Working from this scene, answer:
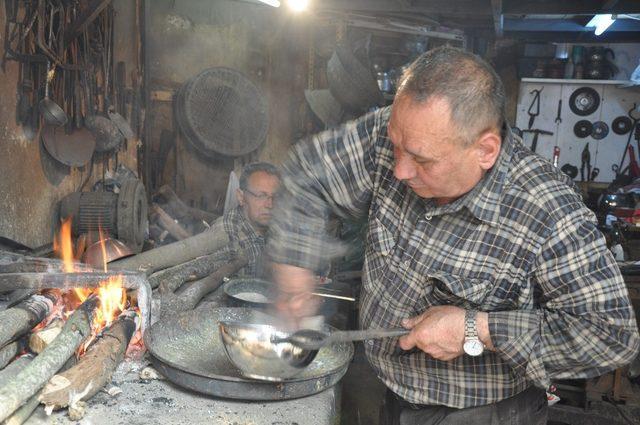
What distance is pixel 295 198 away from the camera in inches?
96.1

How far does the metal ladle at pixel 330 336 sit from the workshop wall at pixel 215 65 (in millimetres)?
6221

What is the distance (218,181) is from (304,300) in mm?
6899

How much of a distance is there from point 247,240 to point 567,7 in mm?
4269

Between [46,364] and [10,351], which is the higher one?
[46,364]

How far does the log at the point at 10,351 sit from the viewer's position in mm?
2472

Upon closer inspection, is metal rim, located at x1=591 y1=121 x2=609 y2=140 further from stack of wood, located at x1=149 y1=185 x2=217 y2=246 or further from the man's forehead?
the man's forehead

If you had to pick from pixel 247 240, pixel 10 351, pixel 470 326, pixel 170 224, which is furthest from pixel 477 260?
pixel 170 224

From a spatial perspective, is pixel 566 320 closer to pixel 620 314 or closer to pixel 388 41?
pixel 620 314

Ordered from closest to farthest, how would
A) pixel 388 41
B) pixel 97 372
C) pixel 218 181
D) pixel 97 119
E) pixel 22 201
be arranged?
pixel 97 372 < pixel 22 201 < pixel 97 119 < pixel 218 181 < pixel 388 41

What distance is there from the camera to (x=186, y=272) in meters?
4.45

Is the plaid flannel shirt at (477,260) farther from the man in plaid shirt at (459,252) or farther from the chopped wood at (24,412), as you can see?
the chopped wood at (24,412)

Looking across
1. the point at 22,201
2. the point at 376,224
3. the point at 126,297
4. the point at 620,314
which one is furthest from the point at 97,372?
the point at 22,201

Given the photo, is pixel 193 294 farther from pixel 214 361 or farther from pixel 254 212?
pixel 214 361

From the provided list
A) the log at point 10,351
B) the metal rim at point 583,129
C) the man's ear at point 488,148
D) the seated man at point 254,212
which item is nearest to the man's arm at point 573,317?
the man's ear at point 488,148
